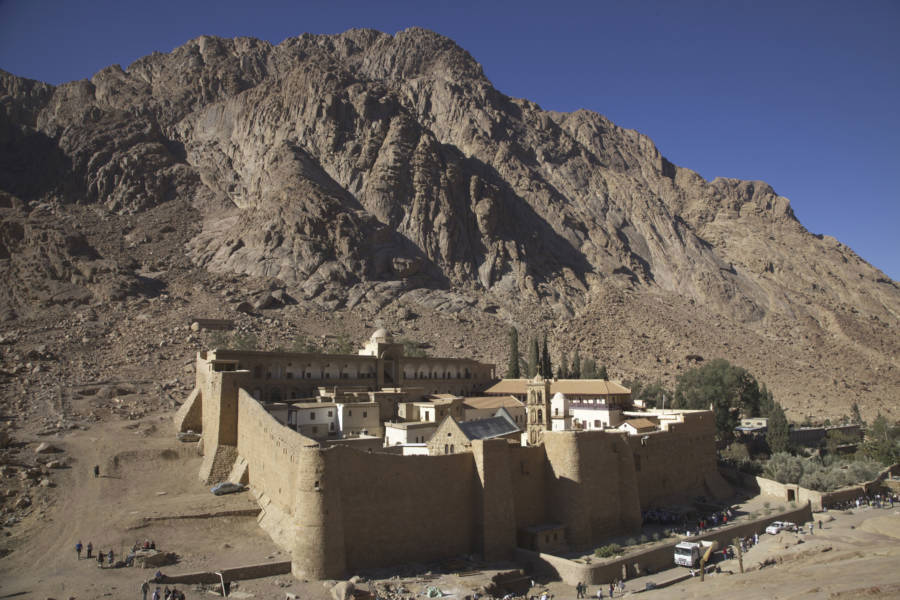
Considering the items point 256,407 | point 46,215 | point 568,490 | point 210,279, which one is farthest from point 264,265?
point 568,490

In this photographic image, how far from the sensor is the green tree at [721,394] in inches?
1778

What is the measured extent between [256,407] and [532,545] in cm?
1146

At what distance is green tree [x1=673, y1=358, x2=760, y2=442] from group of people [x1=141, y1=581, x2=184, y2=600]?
117 feet

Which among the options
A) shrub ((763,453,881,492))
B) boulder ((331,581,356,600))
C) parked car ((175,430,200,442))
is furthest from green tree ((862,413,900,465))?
parked car ((175,430,200,442))

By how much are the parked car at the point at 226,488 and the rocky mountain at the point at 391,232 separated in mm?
22665

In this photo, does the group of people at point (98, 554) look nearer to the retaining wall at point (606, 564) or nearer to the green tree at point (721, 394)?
the retaining wall at point (606, 564)

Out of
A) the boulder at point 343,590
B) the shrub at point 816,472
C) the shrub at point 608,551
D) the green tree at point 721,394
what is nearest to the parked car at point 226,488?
the boulder at point 343,590

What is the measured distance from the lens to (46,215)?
75.8m

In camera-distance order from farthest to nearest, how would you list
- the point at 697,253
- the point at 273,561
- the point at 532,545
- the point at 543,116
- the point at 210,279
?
the point at 543,116 < the point at 697,253 < the point at 210,279 < the point at 532,545 < the point at 273,561

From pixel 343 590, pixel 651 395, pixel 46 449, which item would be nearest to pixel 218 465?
pixel 46 449

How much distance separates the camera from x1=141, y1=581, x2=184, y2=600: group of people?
59.8ft

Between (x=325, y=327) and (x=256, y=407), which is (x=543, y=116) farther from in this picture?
(x=256, y=407)

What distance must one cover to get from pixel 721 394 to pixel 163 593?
1466 inches

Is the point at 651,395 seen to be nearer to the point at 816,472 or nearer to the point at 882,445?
the point at 882,445
